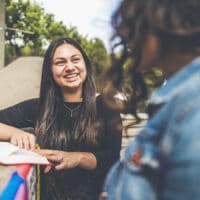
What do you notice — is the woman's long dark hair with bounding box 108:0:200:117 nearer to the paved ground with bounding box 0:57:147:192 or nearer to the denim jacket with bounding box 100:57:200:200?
the denim jacket with bounding box 100:57:200:200

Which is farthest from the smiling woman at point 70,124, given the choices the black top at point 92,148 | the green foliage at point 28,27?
the green foliage at point 28,27

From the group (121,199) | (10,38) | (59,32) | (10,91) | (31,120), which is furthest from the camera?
(59,32)

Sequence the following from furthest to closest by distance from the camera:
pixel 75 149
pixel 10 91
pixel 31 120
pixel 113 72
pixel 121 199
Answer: pixel 10 91
pixel 31 120
pixel 75 149
pixel 113 72
pixel 121 199

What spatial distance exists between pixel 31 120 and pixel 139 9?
2207 mm

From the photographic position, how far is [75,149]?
9.59 ft

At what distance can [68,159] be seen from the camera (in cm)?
267

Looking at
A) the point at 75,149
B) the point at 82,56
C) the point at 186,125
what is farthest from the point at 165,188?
the point at 82,56

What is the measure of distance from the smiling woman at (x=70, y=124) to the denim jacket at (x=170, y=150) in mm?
1733

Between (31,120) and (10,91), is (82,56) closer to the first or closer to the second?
(31,120)

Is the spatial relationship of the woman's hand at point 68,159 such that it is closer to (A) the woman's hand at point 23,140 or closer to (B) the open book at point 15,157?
(A) the woman's hand at point 23,140

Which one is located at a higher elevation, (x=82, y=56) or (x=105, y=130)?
(x=82, y=56)

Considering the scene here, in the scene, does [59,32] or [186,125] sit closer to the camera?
[186,125]

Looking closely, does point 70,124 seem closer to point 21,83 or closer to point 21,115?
point 21,115

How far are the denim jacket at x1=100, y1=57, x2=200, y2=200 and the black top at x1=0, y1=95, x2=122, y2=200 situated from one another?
1.79 meters
